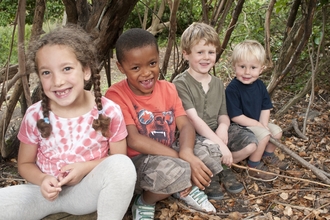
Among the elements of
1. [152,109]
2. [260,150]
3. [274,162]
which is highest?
[152,109]

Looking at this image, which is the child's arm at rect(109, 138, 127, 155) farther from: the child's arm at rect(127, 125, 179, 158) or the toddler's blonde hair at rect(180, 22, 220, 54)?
the toddler's blonde hair at rect(180, 22, 220, 54)

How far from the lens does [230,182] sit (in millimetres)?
2303

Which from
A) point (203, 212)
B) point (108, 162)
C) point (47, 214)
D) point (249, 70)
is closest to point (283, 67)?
point (249, 70)

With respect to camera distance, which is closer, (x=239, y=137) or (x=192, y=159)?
(x=192, y=159)

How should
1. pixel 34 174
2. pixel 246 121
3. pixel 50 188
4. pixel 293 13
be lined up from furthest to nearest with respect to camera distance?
1. pixel 293 13
2. pixel 246 121
3. pixel 34 174
4. pixel 50 188

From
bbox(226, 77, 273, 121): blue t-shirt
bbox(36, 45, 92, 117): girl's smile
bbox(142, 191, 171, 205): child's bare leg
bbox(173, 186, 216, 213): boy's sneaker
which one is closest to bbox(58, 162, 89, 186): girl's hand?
bbox(36, 45, 92, 117): girl's smile

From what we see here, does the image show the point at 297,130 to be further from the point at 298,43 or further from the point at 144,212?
the point at 144,212

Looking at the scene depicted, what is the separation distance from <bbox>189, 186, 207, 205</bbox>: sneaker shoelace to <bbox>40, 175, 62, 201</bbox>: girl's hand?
0.79m

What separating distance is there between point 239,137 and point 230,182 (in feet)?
0.93

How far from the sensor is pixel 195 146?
2088 mm

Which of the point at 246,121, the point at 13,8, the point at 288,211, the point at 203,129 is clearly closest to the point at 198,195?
Result: the point at 203,129

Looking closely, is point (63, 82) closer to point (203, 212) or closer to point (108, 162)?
point (108, 162)

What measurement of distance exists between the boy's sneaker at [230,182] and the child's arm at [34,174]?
1.09 m

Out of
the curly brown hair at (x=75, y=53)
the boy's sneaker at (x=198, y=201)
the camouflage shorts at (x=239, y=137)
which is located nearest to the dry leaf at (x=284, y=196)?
the camouflage shorts at (x=239, y=137)
